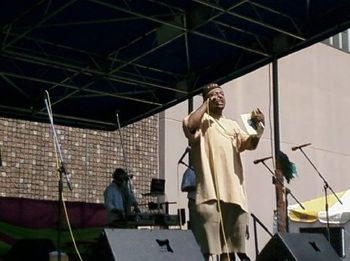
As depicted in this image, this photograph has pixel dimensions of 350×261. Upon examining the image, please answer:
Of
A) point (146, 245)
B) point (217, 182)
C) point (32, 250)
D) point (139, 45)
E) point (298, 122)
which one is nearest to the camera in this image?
point (146, 245)

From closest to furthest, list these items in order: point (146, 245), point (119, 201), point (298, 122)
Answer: point (146, 245), point (119, 201), point (298, 122)

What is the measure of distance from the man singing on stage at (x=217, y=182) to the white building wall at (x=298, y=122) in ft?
28.9

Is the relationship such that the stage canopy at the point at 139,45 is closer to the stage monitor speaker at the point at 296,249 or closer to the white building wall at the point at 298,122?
the stage monitor speaker at the point at 296,249

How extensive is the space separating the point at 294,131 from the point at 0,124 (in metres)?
8.92

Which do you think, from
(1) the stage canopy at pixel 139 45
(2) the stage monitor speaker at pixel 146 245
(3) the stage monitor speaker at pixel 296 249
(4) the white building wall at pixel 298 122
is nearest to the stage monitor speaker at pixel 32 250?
(1) the stage canopy at pixel 139 45

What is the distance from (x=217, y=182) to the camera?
156 inches

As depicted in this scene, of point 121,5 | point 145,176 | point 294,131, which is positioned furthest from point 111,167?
point 294,131

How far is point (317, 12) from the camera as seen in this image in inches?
287

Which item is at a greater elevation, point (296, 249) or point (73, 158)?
point (73, 158)

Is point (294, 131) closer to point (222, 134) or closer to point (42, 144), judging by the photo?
point (42, 144)

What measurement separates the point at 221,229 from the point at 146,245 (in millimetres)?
571

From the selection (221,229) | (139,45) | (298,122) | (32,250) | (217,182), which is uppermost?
(298,122)

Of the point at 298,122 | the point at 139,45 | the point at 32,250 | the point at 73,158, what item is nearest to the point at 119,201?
the point at 32,250

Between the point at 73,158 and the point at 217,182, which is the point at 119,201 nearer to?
the point at 73,158
